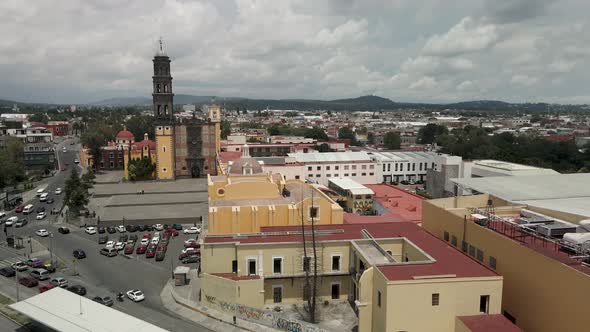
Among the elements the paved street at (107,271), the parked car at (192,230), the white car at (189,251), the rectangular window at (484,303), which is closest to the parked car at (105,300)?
the paved street at (107,271)

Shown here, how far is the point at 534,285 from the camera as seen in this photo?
788 inches

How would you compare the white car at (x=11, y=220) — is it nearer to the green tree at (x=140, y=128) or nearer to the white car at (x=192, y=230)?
the white car at (x=192, y=230)

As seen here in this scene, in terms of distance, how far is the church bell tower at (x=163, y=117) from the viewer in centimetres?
6712

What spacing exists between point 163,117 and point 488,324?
5920cm

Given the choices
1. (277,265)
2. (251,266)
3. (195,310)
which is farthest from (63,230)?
(277,265)

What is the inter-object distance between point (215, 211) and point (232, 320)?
882 centimetres

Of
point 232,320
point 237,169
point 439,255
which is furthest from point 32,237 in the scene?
point 439,255

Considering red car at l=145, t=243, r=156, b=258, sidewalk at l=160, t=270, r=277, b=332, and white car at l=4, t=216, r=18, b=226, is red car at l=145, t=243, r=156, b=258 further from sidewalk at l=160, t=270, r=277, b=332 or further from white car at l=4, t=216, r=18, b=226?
white car at l=4, t=216, r=18, b=226

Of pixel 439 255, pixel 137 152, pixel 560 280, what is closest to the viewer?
pixel 560 280

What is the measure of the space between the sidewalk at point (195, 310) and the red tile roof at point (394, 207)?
13151mm

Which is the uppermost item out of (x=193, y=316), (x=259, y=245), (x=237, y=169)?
(x=237, y=169)

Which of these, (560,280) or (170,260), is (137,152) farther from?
(560,280)

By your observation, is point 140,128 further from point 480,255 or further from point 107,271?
point 480,255

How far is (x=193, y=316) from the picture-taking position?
84.2ft
